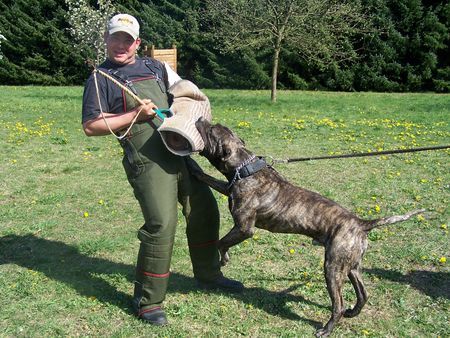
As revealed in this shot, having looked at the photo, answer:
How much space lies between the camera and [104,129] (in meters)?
3.80

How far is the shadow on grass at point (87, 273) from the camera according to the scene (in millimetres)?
4574

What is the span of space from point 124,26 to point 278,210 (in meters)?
1.87

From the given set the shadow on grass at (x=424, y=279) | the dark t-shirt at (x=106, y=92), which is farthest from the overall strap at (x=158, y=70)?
the shadow on grass at (x=424, y=279)

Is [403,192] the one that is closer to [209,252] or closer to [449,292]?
[449,292]

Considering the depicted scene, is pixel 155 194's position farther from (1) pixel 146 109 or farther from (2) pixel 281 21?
(2) pixel 281 21

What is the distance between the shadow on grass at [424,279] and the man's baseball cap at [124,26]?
3283mm

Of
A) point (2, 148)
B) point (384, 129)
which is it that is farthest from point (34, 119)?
point (384, 129)

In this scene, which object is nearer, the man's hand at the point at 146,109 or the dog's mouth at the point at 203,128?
the man's hand at the point at 146,109

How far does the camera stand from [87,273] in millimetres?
5125

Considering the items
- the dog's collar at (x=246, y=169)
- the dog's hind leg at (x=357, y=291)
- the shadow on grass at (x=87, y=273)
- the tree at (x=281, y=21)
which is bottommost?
the shadow on grass at (x=87, y=273)

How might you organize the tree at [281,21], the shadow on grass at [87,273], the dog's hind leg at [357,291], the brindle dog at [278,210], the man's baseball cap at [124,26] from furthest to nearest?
the tree at [281,21] < the shadow on grass at [87,273] < the dog's hind leg at [357,291] < the brindle dog at [278,210] < the man's baseball cap at [124,26]

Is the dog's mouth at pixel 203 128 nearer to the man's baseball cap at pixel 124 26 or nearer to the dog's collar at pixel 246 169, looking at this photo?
the dog's collar at pixel 246 169

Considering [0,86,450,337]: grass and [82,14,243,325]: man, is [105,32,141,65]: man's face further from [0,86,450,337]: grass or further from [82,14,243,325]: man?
[0,86,450,337]: grass

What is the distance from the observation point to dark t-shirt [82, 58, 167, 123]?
382cm
